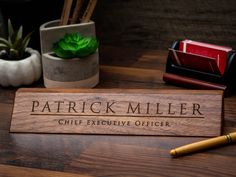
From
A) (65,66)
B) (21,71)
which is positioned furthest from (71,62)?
(21,71)

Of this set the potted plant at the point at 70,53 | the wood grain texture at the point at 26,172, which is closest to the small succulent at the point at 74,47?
the potted plant at the point at 70,53

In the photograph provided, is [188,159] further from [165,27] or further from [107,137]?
[165,27]

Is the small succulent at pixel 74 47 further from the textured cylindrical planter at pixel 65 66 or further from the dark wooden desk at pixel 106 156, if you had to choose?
the dark wooden desk at pixel 106 156

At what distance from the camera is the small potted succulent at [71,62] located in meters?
0.91

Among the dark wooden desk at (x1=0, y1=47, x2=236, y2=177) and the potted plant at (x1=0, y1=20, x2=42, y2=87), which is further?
the potted plant at (x1=0, y1=20, x2=42, y2=87)

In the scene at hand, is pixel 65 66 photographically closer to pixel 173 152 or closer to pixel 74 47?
pixel 74 47

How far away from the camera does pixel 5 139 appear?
2.71ft

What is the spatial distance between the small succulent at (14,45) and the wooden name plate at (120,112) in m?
0.14

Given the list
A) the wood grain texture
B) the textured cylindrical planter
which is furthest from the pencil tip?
the textured cylindrical planter

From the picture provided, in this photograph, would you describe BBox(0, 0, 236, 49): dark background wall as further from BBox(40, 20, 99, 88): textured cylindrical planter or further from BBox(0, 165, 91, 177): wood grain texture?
BBox(0, 165, 91, 177): wood grain texture

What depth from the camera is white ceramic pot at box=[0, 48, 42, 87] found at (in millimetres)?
958

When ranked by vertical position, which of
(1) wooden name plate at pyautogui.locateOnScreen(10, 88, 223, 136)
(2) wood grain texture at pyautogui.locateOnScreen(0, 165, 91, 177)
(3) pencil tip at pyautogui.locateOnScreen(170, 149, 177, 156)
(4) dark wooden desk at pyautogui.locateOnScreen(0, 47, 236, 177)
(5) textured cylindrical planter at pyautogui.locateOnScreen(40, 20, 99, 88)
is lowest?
(2) wood grain texture at pyautogui.locateOnScreen(0, 165, 91, 177)

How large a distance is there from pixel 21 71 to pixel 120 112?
26 cm

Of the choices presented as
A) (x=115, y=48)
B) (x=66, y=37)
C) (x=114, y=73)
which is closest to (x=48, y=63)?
(x=66, y=37)
